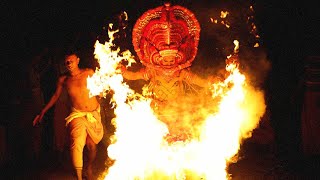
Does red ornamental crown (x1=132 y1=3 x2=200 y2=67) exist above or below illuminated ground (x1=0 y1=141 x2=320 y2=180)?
above

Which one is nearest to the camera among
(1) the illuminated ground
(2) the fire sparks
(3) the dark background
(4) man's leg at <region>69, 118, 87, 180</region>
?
(4) man's leg at <region>69, 118, 87, 180</region>

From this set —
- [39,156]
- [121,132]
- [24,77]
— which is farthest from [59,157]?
[121,132]

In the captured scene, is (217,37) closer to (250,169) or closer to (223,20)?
(223,20)

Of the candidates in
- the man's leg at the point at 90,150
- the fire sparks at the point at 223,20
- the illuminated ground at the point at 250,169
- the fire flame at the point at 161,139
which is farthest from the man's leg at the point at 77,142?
the fire sparks at the point at 223,20

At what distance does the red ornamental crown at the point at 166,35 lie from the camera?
697 centimetres

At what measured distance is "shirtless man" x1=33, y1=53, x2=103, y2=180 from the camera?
22.9 feet

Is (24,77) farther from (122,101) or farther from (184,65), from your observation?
(184,65)

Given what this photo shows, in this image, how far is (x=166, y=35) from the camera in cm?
697

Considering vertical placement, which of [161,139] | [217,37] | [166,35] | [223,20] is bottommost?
[161,139]

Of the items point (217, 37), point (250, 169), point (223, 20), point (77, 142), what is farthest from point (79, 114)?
point (223, 20)

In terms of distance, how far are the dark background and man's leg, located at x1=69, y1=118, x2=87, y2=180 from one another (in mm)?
2405

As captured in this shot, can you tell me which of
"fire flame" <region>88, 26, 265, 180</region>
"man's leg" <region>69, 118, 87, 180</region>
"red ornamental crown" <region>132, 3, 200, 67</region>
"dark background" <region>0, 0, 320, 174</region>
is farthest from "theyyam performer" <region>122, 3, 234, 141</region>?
"dark background" <region>0, 0, 320, 174</region>

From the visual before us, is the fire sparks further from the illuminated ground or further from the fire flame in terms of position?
the illuminated ground

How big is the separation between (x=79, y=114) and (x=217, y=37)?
3.62 m
